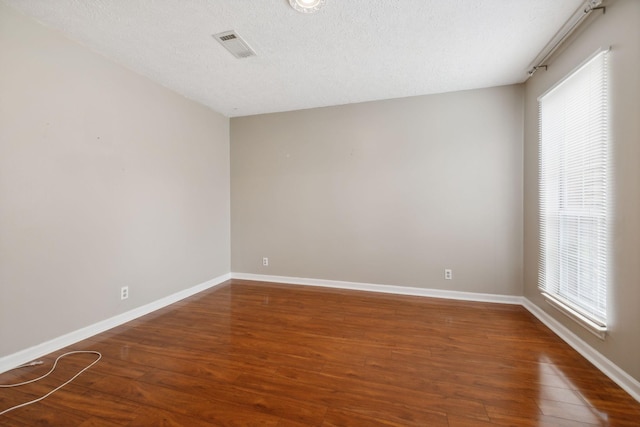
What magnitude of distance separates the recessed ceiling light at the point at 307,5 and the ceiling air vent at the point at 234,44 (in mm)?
597

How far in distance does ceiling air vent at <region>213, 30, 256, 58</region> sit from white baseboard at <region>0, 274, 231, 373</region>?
9.05 feet

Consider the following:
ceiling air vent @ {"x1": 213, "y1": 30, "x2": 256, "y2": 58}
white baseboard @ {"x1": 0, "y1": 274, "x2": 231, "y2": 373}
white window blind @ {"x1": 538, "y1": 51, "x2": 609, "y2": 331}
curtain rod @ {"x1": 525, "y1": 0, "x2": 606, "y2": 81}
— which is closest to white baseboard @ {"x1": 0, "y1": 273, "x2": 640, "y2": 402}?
white baseboard @ {"x1": 0, "y1": 274, "x2": 231, "y2": 373}

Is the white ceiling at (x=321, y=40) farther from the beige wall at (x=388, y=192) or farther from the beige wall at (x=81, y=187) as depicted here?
the beige wall at (x=388, y=192)

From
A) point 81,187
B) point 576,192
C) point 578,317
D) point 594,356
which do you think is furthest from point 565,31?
point 81,187

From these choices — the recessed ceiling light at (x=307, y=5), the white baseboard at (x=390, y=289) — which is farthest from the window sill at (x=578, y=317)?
the recessed ceiling light at (x=307, y=5)

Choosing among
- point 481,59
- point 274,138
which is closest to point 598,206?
point 481,59

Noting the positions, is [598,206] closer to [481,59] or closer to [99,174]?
[481,59]

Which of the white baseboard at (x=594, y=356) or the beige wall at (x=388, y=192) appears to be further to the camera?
the beige wall at (x=388, y=192)

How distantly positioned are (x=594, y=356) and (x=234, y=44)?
373cm

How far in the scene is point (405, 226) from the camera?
3.44 meters

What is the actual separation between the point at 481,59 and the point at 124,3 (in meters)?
3.02

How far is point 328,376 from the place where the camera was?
175cm

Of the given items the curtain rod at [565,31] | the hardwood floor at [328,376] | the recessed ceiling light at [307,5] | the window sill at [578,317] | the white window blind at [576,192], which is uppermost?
the recessed ceiling light at [307,5]

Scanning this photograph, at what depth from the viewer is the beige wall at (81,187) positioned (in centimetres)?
186
